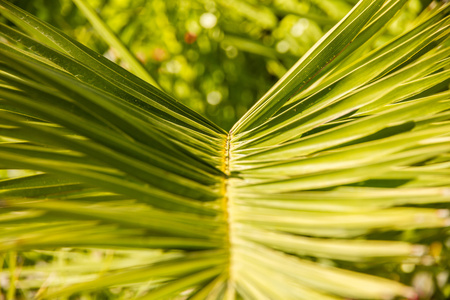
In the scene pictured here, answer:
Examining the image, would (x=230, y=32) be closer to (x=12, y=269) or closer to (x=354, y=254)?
(x=12, y=269)

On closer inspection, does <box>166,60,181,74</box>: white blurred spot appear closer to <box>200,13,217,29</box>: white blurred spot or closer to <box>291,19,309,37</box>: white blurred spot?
<box>200,13,217,29</box>: white blurred spot

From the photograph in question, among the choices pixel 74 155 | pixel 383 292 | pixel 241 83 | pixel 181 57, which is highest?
pixel 181 57

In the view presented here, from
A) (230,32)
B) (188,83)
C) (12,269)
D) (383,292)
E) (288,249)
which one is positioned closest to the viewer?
(383,292)

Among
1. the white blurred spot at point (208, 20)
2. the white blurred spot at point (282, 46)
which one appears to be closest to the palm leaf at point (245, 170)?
the white blurred spot at point (282, 46)

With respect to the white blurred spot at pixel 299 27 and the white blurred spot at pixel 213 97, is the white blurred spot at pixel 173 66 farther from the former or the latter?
the white blurred spot at pixel 299 27

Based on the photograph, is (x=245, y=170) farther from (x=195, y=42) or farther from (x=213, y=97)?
(x=195, y=42)

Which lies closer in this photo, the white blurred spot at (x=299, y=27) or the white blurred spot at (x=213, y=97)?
the white blurred spot at (x=299, y=27)

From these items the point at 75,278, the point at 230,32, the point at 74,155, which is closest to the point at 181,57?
the point at 230,32
